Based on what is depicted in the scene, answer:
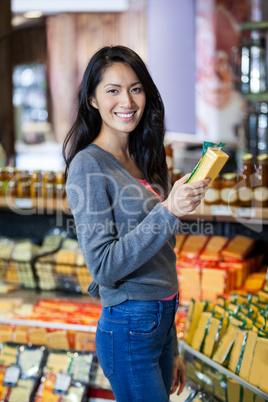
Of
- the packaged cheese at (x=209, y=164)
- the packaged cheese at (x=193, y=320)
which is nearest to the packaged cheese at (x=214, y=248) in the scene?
the packaged cheese at (x=193, y=320)

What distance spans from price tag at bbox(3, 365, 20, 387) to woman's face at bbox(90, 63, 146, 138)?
1.42m

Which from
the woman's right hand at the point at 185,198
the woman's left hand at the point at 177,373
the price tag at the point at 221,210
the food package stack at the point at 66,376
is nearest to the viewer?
the woman's right hand at the point at 185,198

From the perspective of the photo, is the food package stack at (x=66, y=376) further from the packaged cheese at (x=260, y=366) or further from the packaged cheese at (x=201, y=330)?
the packaged cheese at (x=260, y=366)

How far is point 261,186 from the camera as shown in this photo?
2.30 m

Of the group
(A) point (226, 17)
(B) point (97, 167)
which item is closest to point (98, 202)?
(B) point (97, 167)

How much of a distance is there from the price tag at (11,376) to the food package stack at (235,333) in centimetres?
81

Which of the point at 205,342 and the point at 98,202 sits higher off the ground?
the point at 98,202

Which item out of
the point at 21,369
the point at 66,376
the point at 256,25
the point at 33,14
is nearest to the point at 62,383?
the point at 66,376

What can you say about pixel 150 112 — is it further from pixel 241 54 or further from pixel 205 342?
pixel 241 54

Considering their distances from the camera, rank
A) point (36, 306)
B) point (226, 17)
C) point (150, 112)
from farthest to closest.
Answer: point (226, 17)
point (36, 306)
point (150, 112)

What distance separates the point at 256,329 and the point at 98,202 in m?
0.94

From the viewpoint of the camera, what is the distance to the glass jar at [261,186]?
90.1 inches

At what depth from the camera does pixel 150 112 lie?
1.54 m

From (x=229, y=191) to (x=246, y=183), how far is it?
9cm
